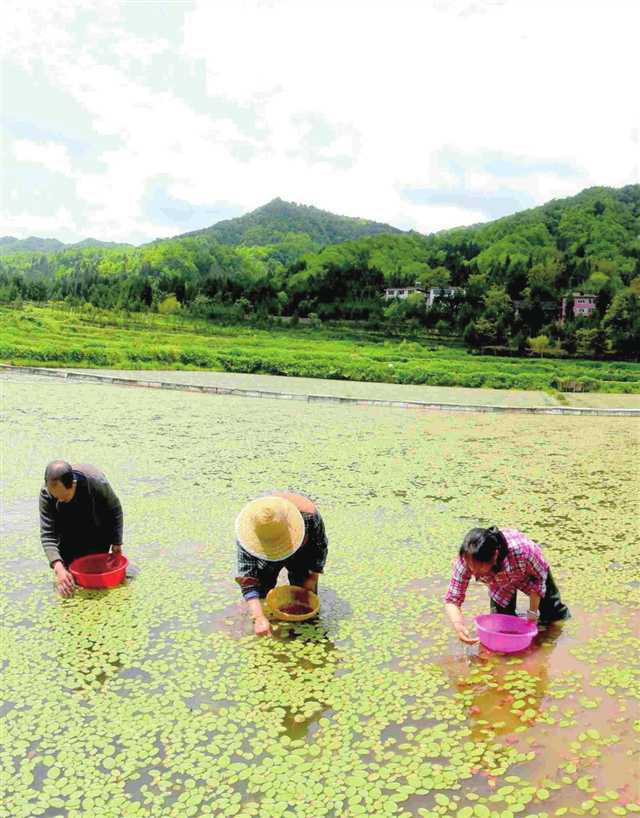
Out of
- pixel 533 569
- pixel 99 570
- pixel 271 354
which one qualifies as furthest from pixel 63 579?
pixel 271 354

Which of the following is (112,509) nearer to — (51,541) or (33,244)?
(51,541)

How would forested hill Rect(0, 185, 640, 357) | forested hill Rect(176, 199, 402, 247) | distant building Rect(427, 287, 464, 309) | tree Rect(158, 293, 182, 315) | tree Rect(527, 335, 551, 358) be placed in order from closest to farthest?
tree Rect(527, 335, 551, 358) < forested hill Rect(0, 185, 640, 357) < distant building Rect(427, 287, 464, 309) < tree Rect(158, 293, 182, 315) < forested hill Rect(176, 199, 402, 247)

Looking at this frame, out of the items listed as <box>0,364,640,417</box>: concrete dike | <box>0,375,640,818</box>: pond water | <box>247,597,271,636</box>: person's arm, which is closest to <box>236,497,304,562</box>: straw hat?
<box>247,597,271,636</box>: person's arm

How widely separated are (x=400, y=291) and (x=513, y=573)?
38376 mm

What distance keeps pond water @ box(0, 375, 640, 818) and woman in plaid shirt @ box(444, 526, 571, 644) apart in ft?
0.58

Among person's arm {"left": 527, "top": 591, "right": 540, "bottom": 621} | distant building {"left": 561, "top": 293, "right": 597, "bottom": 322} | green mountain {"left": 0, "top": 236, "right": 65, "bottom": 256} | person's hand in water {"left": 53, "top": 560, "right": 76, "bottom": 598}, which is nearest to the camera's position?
person's arm {"left": 527, "top": 591, "right": 540, "bottom": 621}

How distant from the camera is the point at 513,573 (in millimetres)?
3389

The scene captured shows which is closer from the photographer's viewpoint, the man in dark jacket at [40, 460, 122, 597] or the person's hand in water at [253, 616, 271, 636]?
the person's hand in water at [253, 616, 271, 636]

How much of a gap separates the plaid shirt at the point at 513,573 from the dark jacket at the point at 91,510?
6.27ft

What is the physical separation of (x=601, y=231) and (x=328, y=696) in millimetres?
→ 48597

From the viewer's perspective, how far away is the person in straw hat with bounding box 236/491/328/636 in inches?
128

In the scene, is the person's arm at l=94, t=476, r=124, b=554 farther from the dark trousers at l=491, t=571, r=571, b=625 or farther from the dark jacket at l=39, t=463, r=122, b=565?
the dark trousers at l=491, t=571, r=571, b=625

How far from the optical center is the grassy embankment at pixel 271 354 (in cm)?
2194

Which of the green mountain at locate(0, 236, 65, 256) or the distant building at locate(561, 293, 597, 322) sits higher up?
the green mountain at locate(0, 236, 65, 256)
